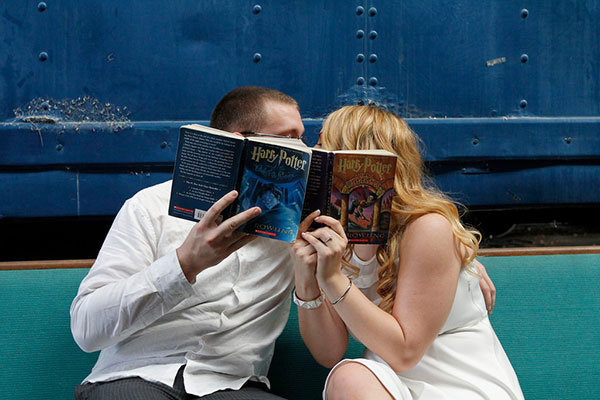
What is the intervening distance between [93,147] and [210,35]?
639 mm

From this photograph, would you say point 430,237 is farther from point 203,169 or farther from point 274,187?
point 203,169

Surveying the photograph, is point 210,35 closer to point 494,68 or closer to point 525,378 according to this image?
point 494,68

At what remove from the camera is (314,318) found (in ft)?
4.85

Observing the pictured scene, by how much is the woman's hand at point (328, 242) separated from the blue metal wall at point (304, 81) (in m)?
1.08

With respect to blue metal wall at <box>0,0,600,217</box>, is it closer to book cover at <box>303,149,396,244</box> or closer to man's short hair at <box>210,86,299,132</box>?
man's short hair at <box>210,86,299,132</box>

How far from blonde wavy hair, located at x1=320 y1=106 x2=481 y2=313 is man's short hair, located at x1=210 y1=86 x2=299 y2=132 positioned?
0.25 m

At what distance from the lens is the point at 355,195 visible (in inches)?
49.9

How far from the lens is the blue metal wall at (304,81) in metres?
2.18

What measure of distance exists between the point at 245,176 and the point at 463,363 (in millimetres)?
741

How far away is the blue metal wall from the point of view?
2.18 metres

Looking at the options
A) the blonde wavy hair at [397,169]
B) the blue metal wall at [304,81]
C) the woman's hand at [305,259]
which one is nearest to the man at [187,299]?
the woman's hand at [305,259]

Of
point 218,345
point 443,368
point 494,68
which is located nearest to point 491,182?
point 494,68

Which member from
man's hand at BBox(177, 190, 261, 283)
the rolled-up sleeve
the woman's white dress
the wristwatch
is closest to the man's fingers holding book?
man's hand at BBox(177, 190, 261, 283)

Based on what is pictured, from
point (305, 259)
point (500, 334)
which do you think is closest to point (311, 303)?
point (305, 259)
